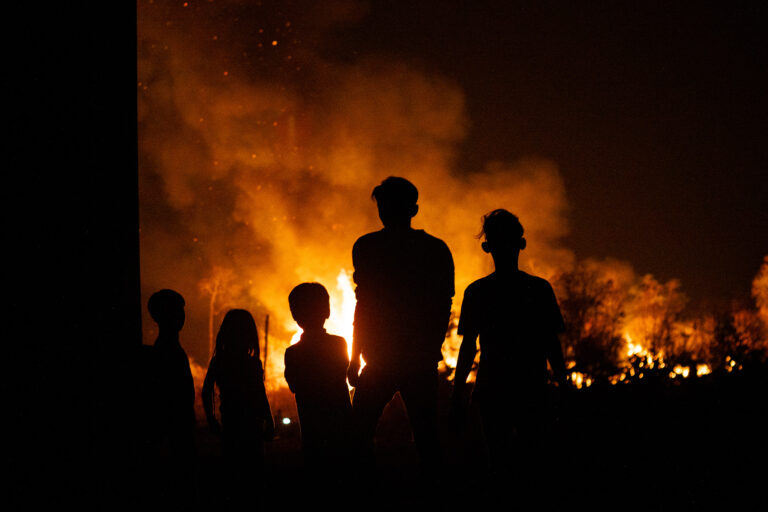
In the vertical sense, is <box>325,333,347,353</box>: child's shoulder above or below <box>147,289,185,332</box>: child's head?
below

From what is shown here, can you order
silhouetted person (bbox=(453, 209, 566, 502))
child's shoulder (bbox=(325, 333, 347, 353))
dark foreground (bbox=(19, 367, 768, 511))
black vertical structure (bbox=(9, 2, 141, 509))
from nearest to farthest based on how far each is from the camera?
black vertical structure (bbox=(9, 2, 141, 509))
dark foreground (bbox=(19, 367, 768, 511))
silhouetted person (bbox=(453, 209, 566, 502))
child's shoulder (bbox=(325, 333, 347, 353))

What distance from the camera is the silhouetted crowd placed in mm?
3740

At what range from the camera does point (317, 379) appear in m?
4.34

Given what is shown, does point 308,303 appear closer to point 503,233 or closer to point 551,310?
point 503,233

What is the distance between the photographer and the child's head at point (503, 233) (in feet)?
12.7

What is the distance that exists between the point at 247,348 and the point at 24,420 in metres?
2.07

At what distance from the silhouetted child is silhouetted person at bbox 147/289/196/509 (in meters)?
0.75

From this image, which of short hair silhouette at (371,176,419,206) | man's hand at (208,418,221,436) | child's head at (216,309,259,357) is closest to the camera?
short hair silhouette at (371,176,419,206)

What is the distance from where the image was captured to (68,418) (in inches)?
123

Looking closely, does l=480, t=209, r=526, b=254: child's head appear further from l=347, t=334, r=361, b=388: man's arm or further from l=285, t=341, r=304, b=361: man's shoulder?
l=285, t=341, r=304, b=361: man's shoulder

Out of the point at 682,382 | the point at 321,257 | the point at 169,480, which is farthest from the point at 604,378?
the point at 321,257

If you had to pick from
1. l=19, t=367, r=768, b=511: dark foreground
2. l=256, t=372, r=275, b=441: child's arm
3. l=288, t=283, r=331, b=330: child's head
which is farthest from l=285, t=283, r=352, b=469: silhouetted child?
l=256, t=372, r=275, b=441: child's arm

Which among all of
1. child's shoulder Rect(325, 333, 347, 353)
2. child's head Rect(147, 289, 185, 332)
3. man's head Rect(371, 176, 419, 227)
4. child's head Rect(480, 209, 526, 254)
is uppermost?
man's head Rect(371, 176, 419, 227)

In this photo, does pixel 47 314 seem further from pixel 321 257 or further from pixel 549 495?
pixel 321 257
